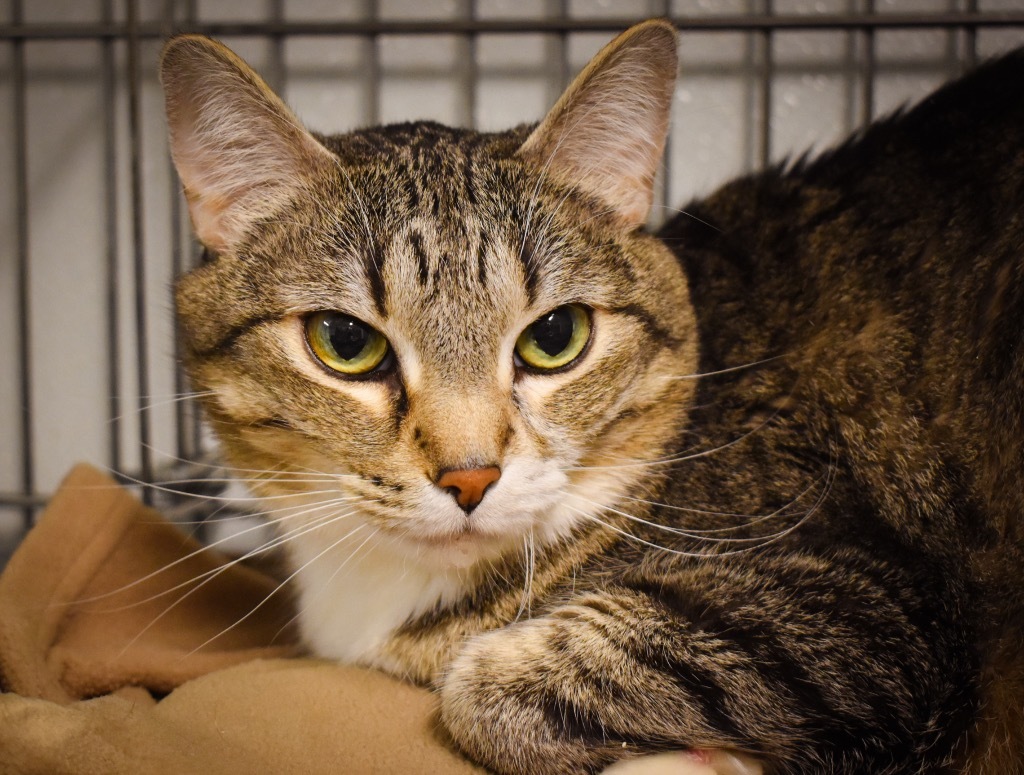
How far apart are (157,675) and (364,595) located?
1.09 feet

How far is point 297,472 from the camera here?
862 mm

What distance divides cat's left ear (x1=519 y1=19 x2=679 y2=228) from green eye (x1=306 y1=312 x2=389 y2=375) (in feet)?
0.95

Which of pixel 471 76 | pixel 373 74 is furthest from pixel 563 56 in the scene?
pixel 373 74

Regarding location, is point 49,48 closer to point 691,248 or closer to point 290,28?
point 290,28

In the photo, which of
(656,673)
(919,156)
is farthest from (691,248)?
(656,673)

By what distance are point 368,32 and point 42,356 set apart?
1076 millimetres

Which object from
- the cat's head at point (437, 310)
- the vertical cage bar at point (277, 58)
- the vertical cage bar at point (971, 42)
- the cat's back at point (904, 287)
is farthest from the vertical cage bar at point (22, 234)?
the vertical cage bar at point (971, 42)

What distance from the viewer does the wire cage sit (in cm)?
155

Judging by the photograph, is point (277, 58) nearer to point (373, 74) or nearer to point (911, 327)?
point (373, 74)

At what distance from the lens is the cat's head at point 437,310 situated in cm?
76

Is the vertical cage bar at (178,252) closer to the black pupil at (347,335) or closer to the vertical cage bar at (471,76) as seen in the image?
the vertical cage bar at (471,76)

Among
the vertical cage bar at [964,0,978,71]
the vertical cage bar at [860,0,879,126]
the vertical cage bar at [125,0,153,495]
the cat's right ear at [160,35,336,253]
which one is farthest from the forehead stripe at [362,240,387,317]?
the vertical cage bar at [964,0,978,71]

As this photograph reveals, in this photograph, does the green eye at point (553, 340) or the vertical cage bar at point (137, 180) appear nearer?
the green eye at point (553, 340)

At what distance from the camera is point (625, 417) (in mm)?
900
